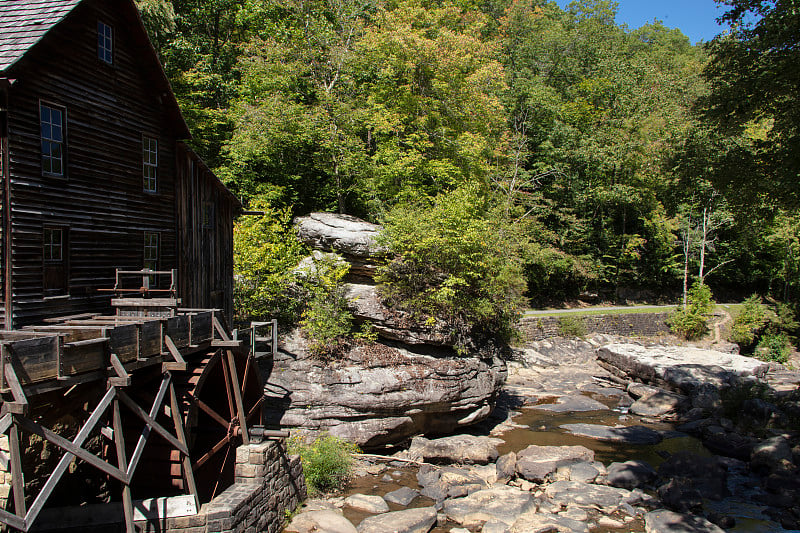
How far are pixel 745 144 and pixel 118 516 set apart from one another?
21.2 metres

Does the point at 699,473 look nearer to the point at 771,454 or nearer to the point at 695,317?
the point at 771,454

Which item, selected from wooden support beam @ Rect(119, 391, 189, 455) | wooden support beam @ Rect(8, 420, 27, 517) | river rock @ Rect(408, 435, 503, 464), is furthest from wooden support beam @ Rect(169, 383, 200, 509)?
river rock @ Rect(408, 435, 503, 464)

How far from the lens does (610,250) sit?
35969 mm

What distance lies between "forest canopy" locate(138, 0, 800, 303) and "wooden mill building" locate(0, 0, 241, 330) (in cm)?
733

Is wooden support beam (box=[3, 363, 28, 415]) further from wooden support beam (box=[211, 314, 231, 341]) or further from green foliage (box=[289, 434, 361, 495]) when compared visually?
green foliage (box=[289, 434, 361, 495])

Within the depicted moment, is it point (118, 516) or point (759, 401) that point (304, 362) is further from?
point (759, 401)

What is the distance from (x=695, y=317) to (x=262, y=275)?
25.8 metres

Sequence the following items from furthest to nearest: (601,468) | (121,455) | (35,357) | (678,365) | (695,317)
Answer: (695,317), (678,365), (601,468), (121,455), (35,357)

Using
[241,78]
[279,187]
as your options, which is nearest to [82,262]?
[279,187]

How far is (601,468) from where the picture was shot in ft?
49.5

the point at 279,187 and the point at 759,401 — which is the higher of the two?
the point at 279,187

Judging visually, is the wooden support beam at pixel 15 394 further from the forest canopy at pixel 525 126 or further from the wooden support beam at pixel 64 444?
the forest canopy at pixel 525 126

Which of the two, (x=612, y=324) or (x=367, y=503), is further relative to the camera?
(x=612, y=324)

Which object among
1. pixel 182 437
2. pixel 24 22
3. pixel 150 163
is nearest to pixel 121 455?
pixel 182 437
